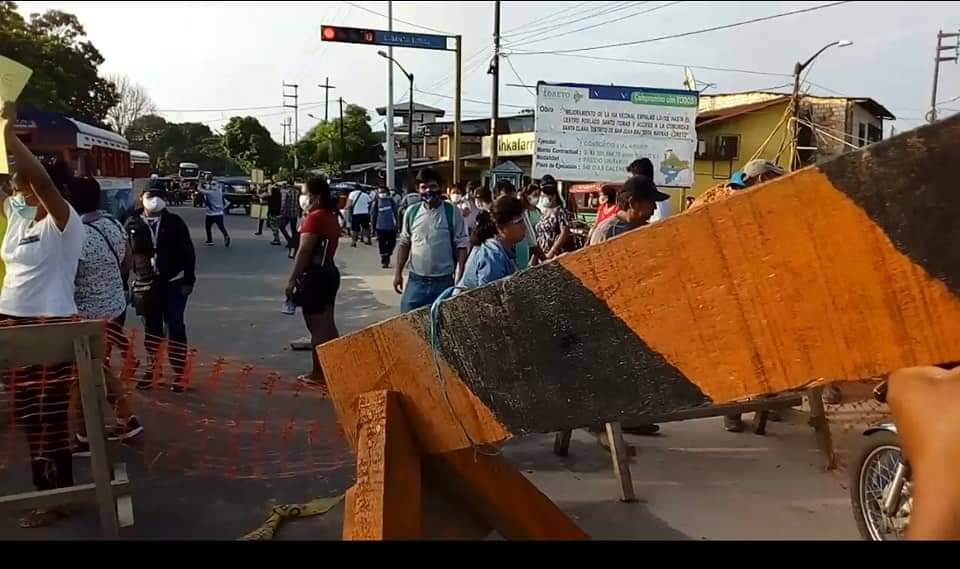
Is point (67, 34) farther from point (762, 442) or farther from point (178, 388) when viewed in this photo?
point (762, 442)

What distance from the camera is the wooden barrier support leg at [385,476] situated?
1.53 metres

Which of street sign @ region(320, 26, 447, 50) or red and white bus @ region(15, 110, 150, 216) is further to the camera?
street sign @ region(320, 26, 447, 50)

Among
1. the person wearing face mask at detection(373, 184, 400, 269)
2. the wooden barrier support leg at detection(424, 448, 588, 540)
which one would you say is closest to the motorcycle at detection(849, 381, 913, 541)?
the wooden barrier support leg at detection(424, 448, 588, 540)

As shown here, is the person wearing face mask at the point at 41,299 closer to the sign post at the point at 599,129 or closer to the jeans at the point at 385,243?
the sign post at the point at 599,129

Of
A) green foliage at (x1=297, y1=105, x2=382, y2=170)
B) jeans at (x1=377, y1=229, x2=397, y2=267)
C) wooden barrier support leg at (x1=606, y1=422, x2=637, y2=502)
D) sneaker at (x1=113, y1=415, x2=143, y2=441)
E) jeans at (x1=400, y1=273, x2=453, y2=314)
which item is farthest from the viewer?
green foliage at (x1=297, y1=105, x2=382, y2=170)

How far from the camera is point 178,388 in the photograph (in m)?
6.05

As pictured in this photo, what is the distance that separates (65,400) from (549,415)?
3234 mm

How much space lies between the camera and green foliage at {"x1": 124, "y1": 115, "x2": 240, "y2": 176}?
145ft

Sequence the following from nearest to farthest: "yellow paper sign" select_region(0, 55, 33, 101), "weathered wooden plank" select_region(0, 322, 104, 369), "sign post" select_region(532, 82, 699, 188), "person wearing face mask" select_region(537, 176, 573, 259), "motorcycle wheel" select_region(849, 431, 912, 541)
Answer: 1. "yellow paper sign" select_region(0, 55, 33, 101)
2. "weathered wooden plank" select_region(0, 322, 104, 369)
3. "motorcycle wheel" select_region(849, 431, 912, 541)
4. "person wearing face mask" select_region(537, 176, 573, 259)
5. "sign post" select_region(532, 82, 699, 188)

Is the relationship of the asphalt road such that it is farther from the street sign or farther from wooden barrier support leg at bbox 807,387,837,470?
the street sign

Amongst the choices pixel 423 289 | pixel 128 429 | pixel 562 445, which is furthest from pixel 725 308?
pixel 423 289

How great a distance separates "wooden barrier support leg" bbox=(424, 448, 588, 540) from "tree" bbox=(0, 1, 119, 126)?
25.2 metres

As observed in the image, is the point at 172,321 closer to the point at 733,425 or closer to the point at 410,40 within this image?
the point at 733,425

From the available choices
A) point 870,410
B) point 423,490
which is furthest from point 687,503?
point 423,490
